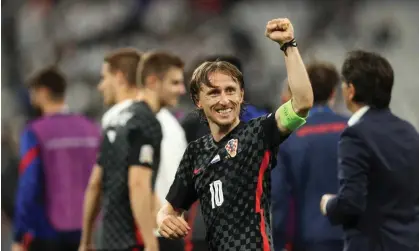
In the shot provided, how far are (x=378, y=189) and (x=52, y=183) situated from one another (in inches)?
136

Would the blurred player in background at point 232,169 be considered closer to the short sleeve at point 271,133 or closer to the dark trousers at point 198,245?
the short sleeve at point 271,133

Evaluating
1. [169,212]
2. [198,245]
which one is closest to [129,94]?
[198,245]

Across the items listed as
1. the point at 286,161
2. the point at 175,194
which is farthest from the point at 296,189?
the point at 175,194

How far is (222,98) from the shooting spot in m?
4.52

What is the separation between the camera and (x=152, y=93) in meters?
6.95

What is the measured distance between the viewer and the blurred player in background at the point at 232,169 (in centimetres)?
450

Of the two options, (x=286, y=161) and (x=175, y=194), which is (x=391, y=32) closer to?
(x=286, y=161)

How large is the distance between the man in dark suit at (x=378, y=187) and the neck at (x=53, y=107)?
351cm

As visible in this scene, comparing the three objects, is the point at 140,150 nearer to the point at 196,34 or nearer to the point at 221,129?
the point at 221,129

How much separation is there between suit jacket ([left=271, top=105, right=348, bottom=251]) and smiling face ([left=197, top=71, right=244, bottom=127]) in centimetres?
226

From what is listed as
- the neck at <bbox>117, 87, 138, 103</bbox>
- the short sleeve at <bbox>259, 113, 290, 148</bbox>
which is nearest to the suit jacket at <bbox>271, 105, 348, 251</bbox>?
the neck at <bbox>117, 87, 138, 103</bbox>

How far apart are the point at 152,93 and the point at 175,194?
89.9 inches

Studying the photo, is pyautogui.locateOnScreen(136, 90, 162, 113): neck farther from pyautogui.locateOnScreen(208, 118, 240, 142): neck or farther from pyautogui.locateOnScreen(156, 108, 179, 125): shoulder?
pyautogui.locateOnScreen(208, 118, 240, 142): neck

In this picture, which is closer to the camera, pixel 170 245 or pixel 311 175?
pixel 311 175
